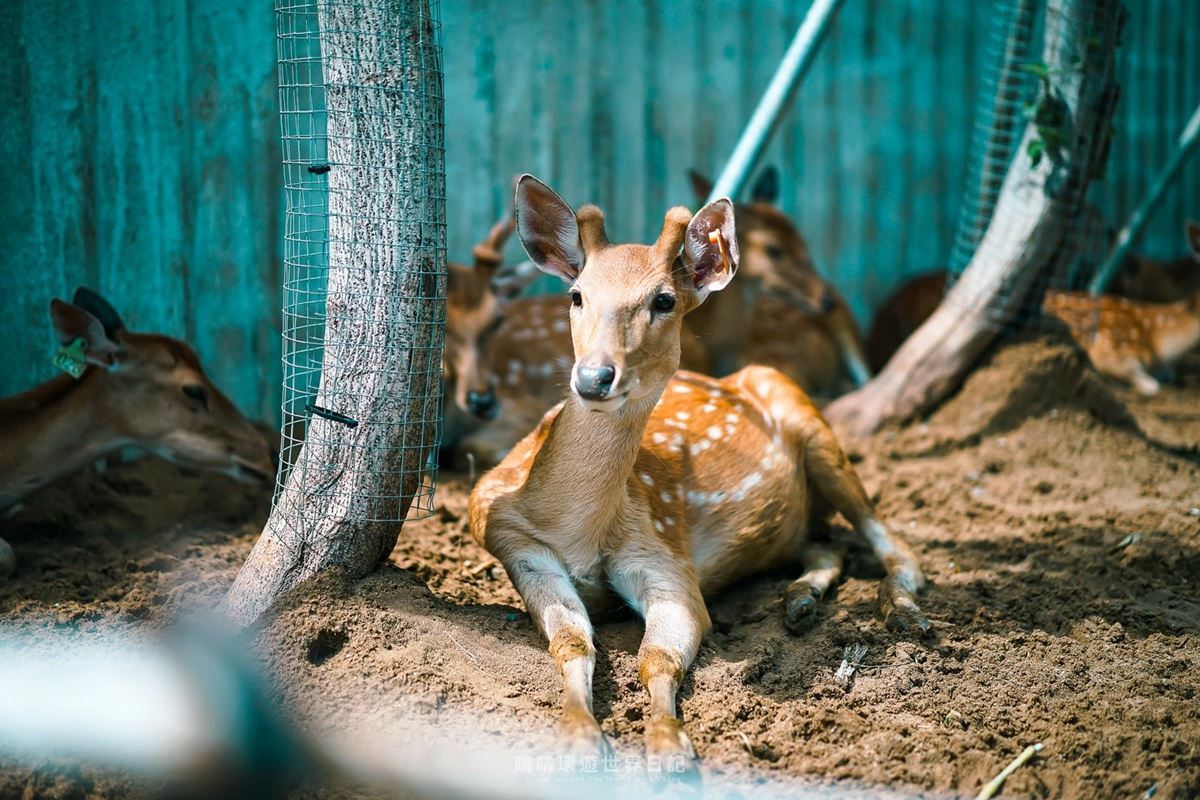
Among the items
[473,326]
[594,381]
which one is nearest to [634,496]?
[594,381]

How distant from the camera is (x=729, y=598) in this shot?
4773 millimetres

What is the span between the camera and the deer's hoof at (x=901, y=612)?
4.18 meters

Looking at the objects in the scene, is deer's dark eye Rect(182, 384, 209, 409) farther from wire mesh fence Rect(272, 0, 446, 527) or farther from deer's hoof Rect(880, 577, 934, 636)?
deer's hoof Rect(880, 577, 934, 636)

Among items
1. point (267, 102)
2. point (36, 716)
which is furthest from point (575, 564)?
point (267, 102)

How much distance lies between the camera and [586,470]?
406cm

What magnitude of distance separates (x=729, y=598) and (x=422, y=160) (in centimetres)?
217

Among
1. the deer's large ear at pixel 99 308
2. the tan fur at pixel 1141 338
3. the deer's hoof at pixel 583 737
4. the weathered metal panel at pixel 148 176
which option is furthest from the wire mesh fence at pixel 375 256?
the tan fur at pixel 1141 338

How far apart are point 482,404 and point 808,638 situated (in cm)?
307

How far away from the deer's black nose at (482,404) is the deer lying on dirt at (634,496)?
2.02 meters

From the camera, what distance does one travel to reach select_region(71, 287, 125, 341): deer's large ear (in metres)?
4.95

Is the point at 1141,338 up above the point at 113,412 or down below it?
below

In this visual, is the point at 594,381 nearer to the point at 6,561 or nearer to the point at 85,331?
the point at 6,561

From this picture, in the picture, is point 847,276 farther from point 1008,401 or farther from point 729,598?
point 729,598

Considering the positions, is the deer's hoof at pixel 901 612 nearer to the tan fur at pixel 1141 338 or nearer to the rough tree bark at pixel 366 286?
the rough tree bark at pixel 366 286
